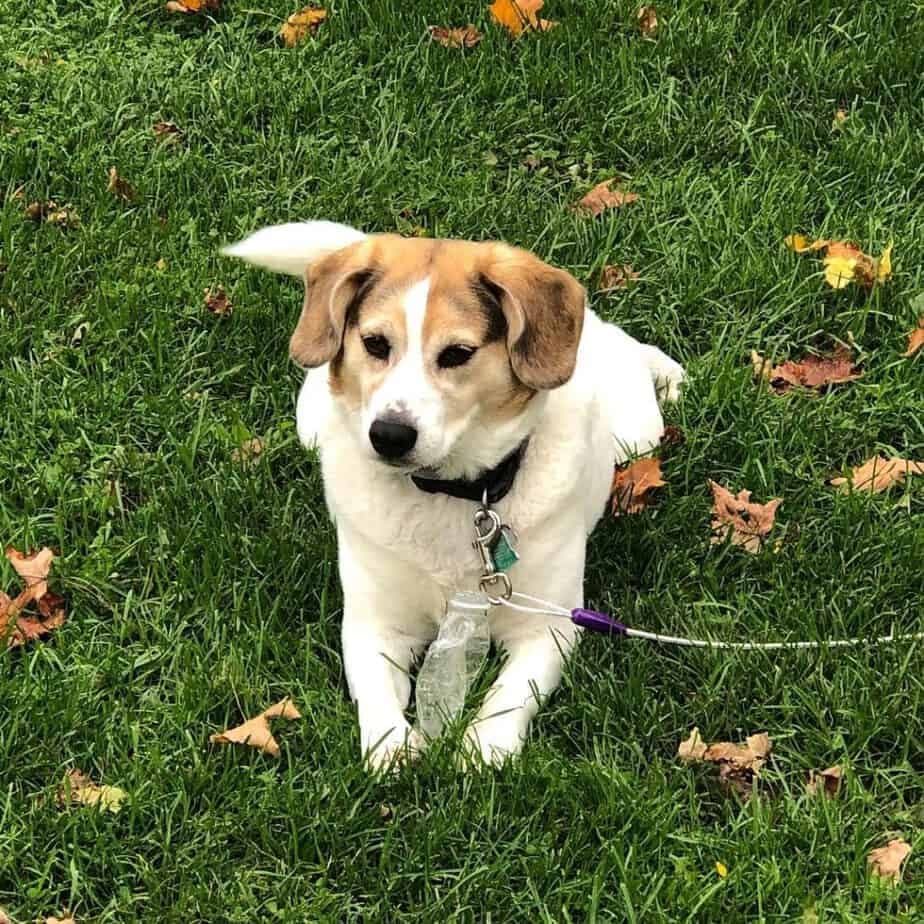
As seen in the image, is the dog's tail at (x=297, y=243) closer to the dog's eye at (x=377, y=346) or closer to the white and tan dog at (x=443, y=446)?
the white and tan dog at (x=443, y=446)

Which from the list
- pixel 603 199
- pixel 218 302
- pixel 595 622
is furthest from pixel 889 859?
pixel 603 199

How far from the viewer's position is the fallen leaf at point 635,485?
411 centimetres

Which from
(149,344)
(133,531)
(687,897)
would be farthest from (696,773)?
(149,344)

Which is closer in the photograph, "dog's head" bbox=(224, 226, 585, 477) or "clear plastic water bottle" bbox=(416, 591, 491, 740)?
"dog's head" bbox=(224, 226, 585, 477)

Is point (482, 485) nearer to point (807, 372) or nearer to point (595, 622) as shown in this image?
point (595, 622)

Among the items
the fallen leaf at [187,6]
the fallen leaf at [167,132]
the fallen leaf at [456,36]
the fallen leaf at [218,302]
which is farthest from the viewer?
the fallen leaf at [187,6]

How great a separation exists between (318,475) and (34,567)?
870 mm

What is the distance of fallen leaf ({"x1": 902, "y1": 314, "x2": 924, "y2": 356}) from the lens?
4.69 meters

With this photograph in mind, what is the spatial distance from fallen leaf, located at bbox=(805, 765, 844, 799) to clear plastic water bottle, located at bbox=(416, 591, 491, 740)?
0.85m

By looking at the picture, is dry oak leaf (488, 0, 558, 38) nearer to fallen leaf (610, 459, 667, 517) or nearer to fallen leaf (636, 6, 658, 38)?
fallen leaf (636, 6, 658, 38)

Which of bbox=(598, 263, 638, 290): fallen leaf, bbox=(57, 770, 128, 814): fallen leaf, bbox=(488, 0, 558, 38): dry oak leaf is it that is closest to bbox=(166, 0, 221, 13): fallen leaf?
bbox=(488, 0, 558, 38): dry oak leaf

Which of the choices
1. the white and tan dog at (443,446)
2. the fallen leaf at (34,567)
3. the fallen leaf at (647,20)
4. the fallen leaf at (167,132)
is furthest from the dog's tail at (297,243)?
the fallen leaf at (647,20)

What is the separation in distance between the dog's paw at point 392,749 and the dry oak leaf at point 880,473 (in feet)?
5.16

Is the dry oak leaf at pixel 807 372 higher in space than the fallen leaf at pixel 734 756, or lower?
higher
